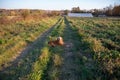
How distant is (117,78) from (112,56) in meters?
2.46

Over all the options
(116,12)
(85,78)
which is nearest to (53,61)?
(85,78)

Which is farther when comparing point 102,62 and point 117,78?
point 102,62

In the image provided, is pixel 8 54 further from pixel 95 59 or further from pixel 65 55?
pixel 95 59

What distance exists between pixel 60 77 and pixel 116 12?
3769 inches

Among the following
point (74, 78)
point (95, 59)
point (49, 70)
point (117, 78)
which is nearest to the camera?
point (117, 78)

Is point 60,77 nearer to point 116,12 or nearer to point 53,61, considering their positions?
point 53,61

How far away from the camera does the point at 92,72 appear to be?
813 cm

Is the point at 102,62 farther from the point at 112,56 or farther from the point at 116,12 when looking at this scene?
the point at 116,12

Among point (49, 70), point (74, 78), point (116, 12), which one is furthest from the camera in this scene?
point (116, 12)

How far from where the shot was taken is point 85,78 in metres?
7.82

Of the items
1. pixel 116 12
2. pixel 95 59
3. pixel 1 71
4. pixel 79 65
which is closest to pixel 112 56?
pixel 95 59

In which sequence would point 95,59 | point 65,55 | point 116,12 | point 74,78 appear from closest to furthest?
point 74,78, point 95,59, point 65,55, point 116,12

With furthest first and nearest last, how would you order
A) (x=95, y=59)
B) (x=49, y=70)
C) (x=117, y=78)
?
(x=95, y=59) < (x=49, y=70) < (x=117, y=78)

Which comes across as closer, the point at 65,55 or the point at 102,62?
the point at 102,62
